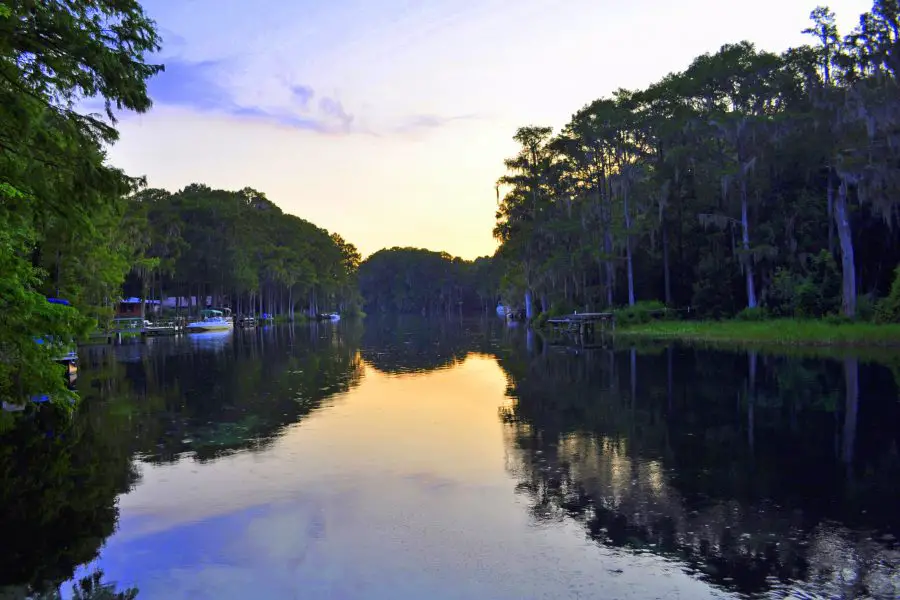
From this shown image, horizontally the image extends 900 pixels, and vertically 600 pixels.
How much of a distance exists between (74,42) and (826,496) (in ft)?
42.2

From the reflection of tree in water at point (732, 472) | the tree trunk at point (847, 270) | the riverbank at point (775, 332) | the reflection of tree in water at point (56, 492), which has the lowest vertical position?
the reflection of tree in water at point (732, 472)

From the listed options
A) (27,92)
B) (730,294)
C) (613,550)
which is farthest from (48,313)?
(730,294)

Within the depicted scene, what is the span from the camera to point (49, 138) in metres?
10.4

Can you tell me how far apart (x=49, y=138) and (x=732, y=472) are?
12204 millimetres

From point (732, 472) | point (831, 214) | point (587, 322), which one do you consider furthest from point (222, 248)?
point (732, 472)

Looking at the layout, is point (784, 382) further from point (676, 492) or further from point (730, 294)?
point (730, 294)

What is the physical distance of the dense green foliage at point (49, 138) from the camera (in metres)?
9.30

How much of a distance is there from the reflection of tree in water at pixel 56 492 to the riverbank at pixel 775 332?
111 feet

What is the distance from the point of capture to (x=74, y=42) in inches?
392

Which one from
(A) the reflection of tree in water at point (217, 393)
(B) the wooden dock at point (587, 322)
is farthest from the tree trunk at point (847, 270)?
(A) the reflection of tree in water at point (217, 393)

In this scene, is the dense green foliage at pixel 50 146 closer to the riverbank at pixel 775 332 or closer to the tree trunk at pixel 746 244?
the riverbank at pixel 775 332

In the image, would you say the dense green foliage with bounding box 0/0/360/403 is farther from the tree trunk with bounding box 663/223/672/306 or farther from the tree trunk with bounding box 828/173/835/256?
the tree trunk with bounding box 663/223/672/306

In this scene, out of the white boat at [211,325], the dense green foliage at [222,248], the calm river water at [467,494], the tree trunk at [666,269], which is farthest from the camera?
the dense green foliage at [222,248]

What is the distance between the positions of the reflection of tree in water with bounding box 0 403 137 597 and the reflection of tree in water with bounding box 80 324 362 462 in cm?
98
